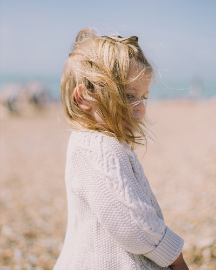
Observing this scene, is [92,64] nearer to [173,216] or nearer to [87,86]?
[87,86]

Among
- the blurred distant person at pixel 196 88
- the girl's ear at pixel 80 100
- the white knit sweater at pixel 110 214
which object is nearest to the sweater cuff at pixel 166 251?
the white knit sweater at pixel 110 214

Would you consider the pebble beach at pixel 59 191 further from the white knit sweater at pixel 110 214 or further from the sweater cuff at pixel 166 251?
the sweater cuff at pixel 166 251

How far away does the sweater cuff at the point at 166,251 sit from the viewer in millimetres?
1330

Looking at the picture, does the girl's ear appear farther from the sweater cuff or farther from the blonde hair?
the sweater cuff

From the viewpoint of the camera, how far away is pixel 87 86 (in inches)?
56.3

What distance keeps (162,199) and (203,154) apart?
9.61 feet

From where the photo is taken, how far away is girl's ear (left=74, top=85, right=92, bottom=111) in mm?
1439

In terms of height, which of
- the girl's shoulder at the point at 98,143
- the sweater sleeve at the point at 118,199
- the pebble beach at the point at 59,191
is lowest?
the pebble beach at the point at 59,191

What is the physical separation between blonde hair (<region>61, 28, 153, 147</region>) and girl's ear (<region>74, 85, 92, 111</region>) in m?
0.02

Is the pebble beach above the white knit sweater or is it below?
below

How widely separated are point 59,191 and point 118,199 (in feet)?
16.2

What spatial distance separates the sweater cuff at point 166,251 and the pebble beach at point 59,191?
1.80 feet

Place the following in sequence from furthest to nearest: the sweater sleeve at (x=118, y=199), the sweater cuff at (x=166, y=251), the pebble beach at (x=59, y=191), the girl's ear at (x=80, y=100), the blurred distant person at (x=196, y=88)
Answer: the blurred distant person at (x=196, y=88) → the pebble beach at (x=59, y=191) → the girl's ear at (x=80, y=100) → the sweater cuff at (x=166, y=251) → the sweater sleeve at (x=118, y=199)

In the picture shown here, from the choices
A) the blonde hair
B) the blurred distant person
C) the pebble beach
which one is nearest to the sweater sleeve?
the blonde hair
